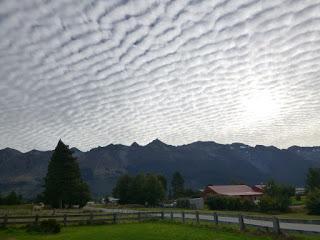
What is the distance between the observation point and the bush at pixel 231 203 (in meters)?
76.0

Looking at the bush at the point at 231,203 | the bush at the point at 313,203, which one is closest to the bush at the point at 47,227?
the bush at the point at 313,203

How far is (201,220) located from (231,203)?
43.9 meters

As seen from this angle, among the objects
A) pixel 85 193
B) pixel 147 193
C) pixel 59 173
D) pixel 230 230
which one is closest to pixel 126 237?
pixel 230 230

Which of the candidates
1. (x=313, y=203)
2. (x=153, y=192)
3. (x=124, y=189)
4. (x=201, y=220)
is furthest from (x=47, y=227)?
(x=124, y=189)

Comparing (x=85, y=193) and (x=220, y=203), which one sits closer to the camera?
(x=220, y=203)

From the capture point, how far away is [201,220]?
3538 cm

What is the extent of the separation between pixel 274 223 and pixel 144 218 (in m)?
22.2

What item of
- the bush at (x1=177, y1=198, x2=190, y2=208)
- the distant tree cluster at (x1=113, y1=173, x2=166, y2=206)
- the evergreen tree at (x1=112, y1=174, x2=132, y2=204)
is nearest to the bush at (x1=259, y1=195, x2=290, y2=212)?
the bush at (x1=177, y1=198, x2=190, y2=208)

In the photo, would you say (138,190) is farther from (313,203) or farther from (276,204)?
(313,203)

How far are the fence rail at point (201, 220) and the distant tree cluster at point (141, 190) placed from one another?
192 feet

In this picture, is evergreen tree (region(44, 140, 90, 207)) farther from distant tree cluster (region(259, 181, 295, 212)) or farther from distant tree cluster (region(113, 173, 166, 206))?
distant tree cluster (region(259, 181, 295, 212))

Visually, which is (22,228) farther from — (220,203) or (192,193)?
(192,193)

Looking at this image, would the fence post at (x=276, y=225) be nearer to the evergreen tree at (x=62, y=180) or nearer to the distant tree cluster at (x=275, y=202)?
the distant tree cluster at (x=275, y=202)

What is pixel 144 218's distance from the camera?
142ft
